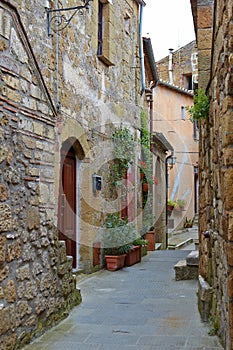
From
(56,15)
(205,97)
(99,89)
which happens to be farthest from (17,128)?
(99,89)

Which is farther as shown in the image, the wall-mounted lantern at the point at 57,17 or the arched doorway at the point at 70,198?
the arched doorway at the point at 70,198

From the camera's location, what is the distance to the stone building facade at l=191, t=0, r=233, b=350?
3.15m

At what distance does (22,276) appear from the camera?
3920mm

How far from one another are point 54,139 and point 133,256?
4.97 m

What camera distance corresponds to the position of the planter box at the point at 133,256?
9.20 metres

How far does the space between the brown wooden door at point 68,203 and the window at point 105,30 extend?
7.20 ft

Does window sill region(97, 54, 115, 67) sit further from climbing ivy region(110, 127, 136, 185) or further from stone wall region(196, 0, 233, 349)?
stone wall region(196, 0, 233, 349)

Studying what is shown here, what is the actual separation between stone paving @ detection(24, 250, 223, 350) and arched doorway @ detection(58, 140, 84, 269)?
62cm

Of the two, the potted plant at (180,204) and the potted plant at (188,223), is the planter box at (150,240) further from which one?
the potted plant at (188,223)

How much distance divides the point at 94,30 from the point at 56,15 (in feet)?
6.36

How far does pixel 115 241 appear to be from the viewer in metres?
8.84

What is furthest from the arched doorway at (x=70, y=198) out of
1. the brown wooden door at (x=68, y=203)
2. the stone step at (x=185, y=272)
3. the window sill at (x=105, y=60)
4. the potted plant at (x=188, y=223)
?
the potted plant at (x=188, y=223)

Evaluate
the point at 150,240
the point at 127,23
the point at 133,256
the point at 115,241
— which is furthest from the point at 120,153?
the point at 150,240

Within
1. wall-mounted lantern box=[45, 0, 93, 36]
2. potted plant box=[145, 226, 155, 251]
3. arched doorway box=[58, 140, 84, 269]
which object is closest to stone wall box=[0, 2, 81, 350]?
wall-mounted lantern box=[45, 0, 93, 36]
